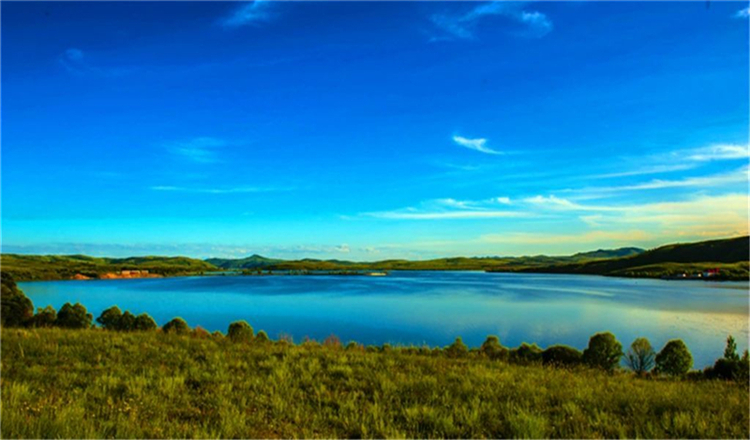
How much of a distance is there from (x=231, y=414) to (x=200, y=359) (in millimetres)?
5727

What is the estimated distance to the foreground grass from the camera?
595cm

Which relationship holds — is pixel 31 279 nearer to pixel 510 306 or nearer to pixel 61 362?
pixel 510 306

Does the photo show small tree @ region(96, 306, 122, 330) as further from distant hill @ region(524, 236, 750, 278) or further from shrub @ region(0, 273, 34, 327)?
distant hill @ region(524, 236, 750, 278)

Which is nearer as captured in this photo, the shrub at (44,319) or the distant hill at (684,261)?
the shrub at (44,319)

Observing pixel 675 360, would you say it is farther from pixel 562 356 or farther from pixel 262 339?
pixel 262 339

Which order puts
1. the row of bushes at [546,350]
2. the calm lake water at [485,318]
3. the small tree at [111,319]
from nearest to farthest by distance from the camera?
the row of bushes at [546,350] < the small tree at [111,319] < the calm lake water at [485,318]

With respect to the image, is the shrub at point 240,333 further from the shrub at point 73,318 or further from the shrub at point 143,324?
the shrub at point 73,318

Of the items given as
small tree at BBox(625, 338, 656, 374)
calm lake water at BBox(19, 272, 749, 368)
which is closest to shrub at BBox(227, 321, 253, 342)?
calm lake water at BBox(19, 272, 749, 368)

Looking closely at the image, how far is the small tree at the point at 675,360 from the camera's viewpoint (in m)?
16.1

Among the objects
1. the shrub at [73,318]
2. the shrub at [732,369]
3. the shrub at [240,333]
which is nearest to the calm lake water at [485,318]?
the shrub at [732,369]

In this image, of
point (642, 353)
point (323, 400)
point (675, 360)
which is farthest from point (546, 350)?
point (323, 400)

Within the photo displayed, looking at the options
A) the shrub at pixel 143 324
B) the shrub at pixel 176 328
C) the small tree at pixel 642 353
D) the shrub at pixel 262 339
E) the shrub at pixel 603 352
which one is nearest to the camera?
the shrub at pixel 603 352

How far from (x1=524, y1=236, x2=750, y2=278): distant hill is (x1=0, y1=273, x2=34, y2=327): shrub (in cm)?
12824

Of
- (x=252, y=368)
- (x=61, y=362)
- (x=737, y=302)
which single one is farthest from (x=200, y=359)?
(x=737, y=302)
